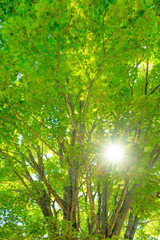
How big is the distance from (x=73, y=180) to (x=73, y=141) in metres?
1.50

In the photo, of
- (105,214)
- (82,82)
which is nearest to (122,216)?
(105,214)

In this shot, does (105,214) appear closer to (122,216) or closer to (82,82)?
(122,216)

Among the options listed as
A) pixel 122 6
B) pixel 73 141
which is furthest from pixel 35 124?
pixel 122 6

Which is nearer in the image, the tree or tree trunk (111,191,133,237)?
the tree

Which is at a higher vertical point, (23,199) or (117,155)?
(117,155)

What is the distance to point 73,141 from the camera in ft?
21.1

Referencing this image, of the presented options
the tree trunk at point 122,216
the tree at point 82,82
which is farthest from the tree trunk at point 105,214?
the tree trunk at point 122,216

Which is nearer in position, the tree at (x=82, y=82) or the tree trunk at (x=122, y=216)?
the tree at (x=82, y=82)

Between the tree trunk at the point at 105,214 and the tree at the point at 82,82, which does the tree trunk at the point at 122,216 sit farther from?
the tree trunk at the point at 105,214

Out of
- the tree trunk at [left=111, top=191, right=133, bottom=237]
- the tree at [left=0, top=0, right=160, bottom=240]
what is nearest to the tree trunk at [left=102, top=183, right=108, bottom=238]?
the tree at [left=0, top=0, right=160, bottom=240]

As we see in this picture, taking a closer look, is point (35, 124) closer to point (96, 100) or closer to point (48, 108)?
point (48, 108)

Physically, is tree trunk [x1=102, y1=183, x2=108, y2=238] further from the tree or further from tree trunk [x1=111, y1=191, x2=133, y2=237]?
tree trunk [x1=111, y1=191, x2=133, y2=237]

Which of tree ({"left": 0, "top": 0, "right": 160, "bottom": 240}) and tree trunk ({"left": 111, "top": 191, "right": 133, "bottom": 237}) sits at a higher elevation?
tree ({"left": 0, "top": 0, "right": 160, "bottom": 240})

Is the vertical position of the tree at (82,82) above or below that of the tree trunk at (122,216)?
above
